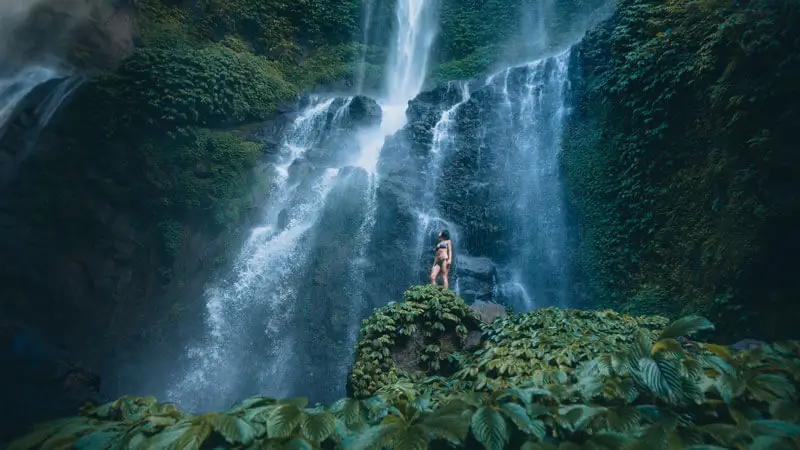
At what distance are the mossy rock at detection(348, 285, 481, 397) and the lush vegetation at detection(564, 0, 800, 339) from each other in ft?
15.1

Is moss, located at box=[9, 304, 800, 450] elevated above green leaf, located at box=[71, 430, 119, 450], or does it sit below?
above

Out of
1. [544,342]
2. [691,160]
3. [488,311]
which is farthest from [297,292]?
[691,160]

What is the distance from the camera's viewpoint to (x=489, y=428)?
1413 mm

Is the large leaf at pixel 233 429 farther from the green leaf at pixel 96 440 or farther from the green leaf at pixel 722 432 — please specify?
the green leaf at pixel 722 432

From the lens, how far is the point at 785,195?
19.8 feet

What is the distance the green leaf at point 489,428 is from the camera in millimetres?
1371

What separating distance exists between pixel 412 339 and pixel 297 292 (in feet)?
23.5

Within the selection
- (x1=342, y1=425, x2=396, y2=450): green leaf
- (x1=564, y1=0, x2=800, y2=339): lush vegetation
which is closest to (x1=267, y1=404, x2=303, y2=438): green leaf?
(x1=342, y1=425, x2=396, y2=450): green leaf

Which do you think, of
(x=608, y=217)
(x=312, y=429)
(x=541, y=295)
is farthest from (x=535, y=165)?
(x=312, y=429)

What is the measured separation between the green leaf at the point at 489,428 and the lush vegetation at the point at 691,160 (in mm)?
7022

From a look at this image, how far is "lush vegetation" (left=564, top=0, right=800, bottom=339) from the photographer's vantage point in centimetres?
619

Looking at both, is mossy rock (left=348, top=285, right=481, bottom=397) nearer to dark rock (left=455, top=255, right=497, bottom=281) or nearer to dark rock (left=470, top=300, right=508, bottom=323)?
dark rock (left=470, top=300, right=508, bottom=323)

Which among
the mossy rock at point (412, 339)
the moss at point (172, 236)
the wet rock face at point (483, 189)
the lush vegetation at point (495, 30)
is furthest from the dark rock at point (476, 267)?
the lush vegetation at point (495, 30)

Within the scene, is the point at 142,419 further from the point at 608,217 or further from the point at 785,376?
the point at 608,217
